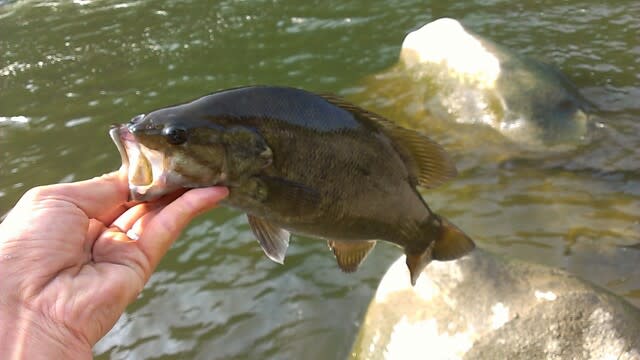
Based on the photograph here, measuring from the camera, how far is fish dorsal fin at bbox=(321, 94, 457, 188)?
3080 mm

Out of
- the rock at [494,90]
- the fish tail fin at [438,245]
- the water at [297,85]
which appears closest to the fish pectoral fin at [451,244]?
the fish tail fin at [438,245]

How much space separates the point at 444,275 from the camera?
463cm

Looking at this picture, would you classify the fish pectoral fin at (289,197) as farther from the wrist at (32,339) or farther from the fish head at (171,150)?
the wrist at (32,339)

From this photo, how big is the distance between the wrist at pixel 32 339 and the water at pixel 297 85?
2803mm

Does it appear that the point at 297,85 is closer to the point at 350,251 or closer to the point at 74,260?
the point at 350,251

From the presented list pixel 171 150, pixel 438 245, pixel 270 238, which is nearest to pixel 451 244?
pixel 438 245

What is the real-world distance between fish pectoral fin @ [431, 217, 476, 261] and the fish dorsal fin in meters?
0.29

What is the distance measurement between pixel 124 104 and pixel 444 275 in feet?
22.9

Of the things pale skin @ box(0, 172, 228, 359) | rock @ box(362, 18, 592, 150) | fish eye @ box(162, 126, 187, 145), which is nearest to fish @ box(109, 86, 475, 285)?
fish eye @ box(162, 126, 187, 145)

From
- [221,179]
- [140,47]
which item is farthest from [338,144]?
[140,47]

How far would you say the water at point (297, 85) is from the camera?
5680mm

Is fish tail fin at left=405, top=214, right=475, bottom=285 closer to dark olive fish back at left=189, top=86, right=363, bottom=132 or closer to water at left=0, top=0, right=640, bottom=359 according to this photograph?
dark olive fish back at left=189, top=86, right=363, bottom=132

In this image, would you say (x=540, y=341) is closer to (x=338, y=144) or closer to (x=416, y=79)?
(x=338, y=144)

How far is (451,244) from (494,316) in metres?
1.22
